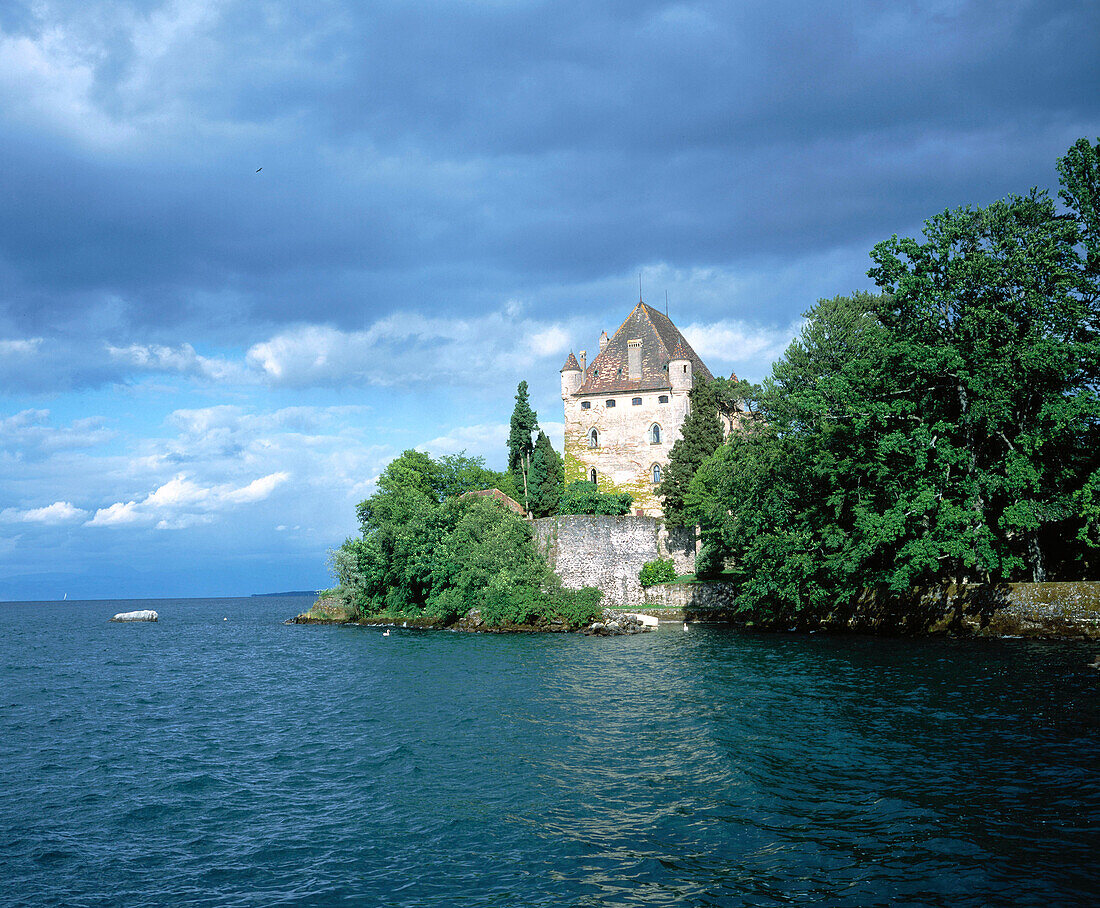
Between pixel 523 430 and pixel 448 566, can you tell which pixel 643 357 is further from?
pixel 448 566

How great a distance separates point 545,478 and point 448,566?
1505cm

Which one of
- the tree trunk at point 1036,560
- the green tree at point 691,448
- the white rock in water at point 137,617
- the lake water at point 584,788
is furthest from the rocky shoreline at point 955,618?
the white rock in water at point 137,617

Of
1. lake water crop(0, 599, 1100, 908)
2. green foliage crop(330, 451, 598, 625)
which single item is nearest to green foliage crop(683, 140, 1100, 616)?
lake water crop(0, 599, 1100, 908)

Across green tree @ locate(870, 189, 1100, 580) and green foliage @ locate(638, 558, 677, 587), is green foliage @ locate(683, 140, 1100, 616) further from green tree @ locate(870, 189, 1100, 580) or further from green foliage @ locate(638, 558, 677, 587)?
green foliage @ locate(638, 558, 677, 587)

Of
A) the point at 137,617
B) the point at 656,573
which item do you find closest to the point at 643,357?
the point at 656,573

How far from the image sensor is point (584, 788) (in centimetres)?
1455

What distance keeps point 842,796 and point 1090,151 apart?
107ft

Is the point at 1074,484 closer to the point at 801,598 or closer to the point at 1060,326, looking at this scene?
the point at 1060,326

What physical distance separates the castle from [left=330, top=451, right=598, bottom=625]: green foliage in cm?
1202

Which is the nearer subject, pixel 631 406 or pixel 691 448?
pixel 691 448

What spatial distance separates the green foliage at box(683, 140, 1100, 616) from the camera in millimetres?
32656

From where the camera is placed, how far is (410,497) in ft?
206

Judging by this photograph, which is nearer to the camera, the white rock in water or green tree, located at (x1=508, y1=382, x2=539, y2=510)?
green tree, located at (x1=508, y1=382, x2=539, y2=510)

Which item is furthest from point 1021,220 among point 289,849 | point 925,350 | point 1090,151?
point 289,849
